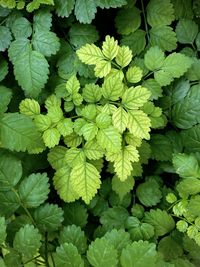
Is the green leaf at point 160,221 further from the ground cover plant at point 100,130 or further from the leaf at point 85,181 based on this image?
the leaf at point 85,181

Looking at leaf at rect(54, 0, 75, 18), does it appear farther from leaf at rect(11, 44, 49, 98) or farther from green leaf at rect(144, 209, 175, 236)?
green leaf at rect(144, 209, 175, 236)

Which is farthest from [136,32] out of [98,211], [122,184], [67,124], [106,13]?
[98,211]

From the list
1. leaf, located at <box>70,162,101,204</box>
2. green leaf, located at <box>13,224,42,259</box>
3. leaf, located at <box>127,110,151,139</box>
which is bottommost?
green leaf, located at <box>13,224,42,259</box>

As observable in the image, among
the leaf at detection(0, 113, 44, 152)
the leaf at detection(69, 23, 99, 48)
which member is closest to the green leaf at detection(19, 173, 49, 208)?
the leaf at detection(0, 113, 44, 152)

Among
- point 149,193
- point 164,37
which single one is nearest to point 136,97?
point 164,37

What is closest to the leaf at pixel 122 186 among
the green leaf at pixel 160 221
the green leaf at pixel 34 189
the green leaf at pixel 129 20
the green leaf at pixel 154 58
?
the green leaf at pixel 160 221
